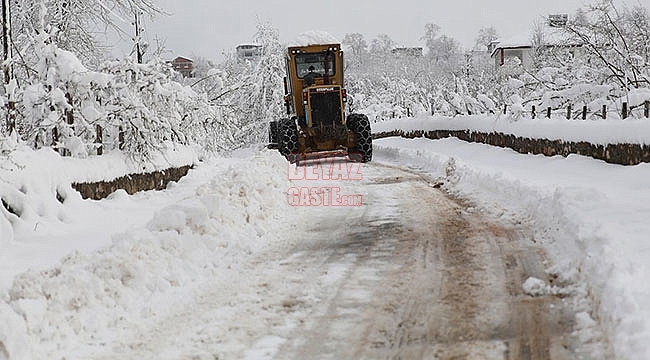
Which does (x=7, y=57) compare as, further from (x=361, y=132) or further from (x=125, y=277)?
(x=361, y=132)

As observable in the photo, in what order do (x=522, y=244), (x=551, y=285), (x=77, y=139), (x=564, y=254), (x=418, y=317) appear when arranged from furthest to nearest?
(x=77, y=139) < (x=522, y=244) < (x=564, y=254) < (x=551, y=285) < (x=418, y=317)

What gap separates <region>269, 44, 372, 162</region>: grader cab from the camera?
18.1 m

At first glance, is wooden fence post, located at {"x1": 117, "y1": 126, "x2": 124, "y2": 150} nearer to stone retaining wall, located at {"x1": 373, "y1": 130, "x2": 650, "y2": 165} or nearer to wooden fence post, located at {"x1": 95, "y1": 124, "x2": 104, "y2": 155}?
wooden fence post, located at {"x1": 95, "y1": 124, "x2": 104, "y2": 155}

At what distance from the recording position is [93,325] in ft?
16.3

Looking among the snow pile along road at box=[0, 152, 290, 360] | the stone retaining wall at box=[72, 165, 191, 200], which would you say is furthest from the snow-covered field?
the stone retaining wall at box=[72, 165, 191, 200]

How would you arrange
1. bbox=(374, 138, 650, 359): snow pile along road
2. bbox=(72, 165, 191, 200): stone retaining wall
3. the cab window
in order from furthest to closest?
the cab window
bbox=(72, 165, 191, 200): stone retaining wall
bbox=(374, 138, 650, 359): snow pile along road

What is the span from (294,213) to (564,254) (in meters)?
4.93

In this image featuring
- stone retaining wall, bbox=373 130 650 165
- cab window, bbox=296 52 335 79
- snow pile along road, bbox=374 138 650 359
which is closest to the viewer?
snow pile along road, bbox=374 138 650 359

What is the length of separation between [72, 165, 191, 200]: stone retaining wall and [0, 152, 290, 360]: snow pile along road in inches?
104

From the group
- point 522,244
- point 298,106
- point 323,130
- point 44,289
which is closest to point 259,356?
point 44,289

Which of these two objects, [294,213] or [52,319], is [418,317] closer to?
[52,319]

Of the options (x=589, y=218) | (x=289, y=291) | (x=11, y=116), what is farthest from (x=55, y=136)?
(x=589, y=218)

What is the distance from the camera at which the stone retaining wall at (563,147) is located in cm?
1202

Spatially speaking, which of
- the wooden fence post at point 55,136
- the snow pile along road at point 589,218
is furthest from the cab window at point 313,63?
the wooden fence post at point 55,136
